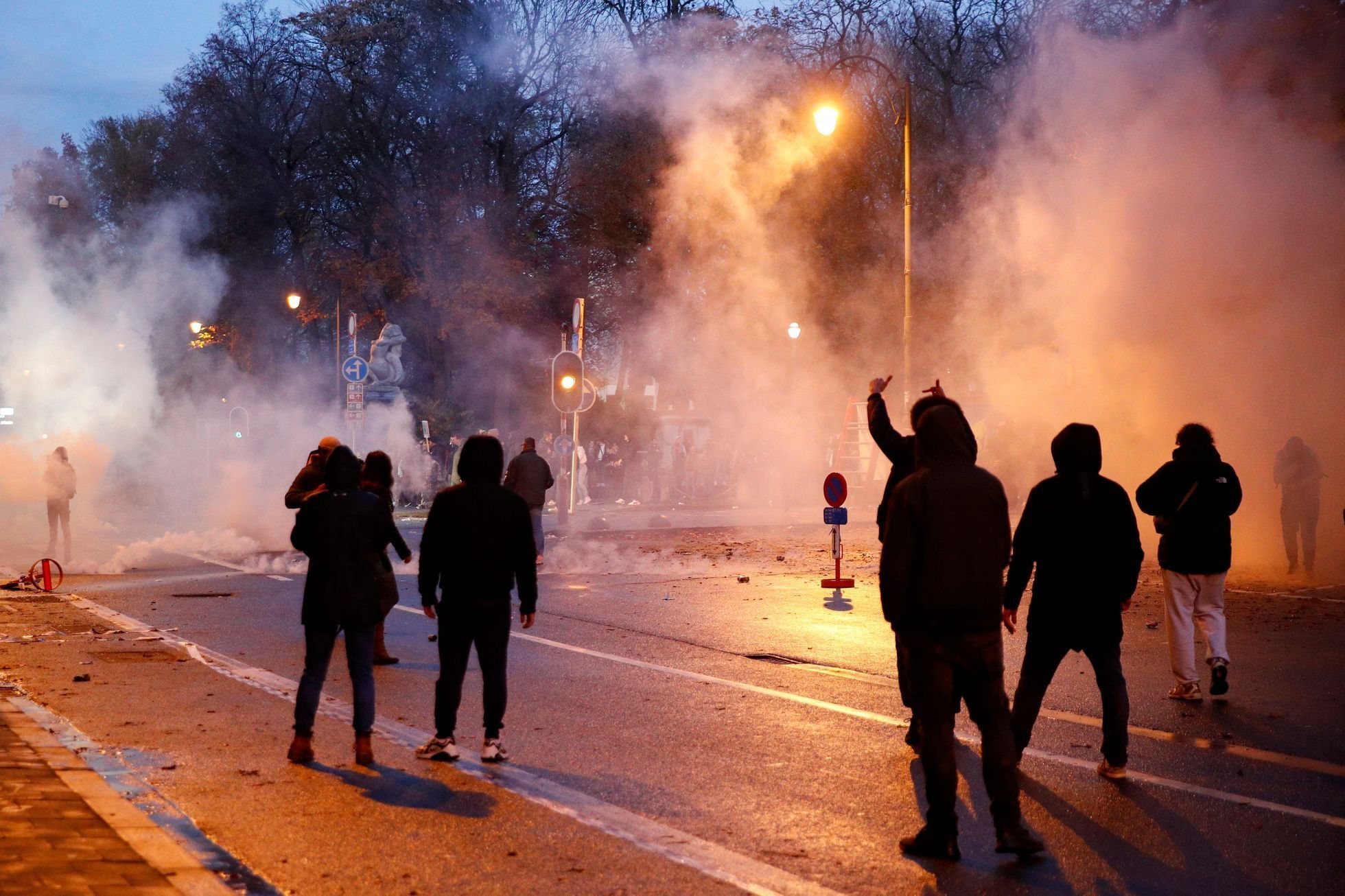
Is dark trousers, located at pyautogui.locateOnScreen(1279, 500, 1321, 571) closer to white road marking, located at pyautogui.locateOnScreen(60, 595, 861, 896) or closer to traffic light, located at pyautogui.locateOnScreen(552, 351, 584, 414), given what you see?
white road marking, located at pyautogui.locateOnScreen(60, 595, 861, 896)

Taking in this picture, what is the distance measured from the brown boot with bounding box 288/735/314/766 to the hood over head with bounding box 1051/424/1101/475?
3675 millimetres

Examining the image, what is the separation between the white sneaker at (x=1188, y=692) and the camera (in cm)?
795

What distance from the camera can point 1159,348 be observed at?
58.9ft

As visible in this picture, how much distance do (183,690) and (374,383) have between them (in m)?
28.7

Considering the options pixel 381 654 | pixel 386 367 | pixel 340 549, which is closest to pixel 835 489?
pixel 381 654

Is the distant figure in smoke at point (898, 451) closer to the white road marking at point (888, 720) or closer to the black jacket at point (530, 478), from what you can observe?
the white road marking at point (888, 720)

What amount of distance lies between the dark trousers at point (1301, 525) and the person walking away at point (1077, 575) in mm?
10370

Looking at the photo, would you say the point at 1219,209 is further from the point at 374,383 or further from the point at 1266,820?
the point at 374,383

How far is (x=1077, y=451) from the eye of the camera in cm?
585

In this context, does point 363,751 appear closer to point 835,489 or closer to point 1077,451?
point 1077,451

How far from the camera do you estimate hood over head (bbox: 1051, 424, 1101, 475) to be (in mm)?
5844

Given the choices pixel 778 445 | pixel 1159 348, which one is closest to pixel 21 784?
pixel 1159 348

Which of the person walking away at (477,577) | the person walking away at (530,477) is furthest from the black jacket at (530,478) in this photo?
the person walking away at (477,577)

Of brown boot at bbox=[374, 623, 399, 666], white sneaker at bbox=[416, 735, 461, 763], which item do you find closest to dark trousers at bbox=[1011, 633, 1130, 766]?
white sneaker at bbox=[416, 735, 461, 763]
